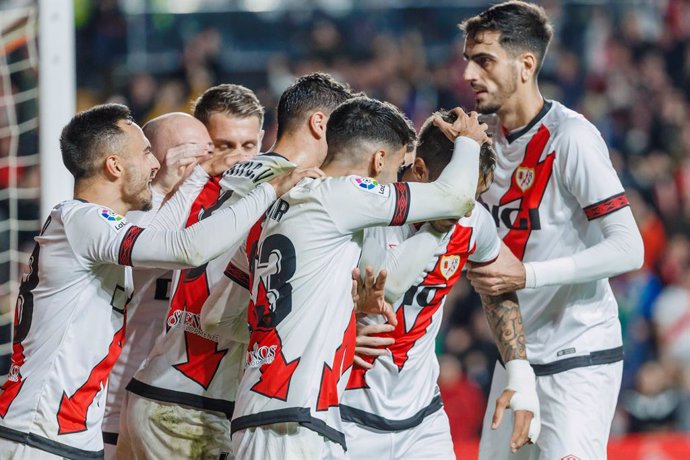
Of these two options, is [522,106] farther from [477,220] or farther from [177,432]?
[177,432]

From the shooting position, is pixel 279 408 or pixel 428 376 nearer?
pixel 279 408

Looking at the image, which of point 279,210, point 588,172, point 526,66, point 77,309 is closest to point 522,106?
point 526,66

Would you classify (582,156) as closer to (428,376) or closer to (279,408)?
(428,376)

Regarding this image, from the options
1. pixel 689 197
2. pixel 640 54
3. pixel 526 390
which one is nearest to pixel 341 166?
pixel 526 390

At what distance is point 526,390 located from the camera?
14.5 feet

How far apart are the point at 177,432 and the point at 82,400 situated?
48 centimetres

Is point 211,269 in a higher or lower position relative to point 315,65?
lower

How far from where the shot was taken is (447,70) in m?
12.3

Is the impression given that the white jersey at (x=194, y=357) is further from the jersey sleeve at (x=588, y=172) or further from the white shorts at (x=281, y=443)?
the jersey sleeve at (x=588, y=172)

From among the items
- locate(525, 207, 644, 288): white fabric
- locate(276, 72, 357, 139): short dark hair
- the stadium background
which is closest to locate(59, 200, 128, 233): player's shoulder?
locate(276, 72, 357, 139): short dark hair

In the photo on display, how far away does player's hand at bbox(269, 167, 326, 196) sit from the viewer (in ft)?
12.5

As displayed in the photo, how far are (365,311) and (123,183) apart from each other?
1.06 m

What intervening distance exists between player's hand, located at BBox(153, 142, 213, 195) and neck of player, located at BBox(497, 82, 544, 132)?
56.2 inches

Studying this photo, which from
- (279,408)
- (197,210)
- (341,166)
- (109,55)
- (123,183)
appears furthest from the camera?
(109,55)
